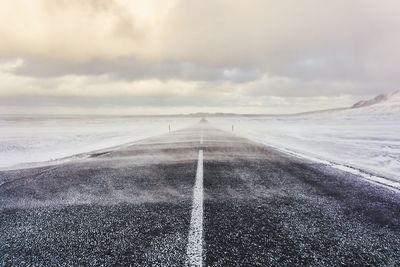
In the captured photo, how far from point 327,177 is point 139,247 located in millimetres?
5990

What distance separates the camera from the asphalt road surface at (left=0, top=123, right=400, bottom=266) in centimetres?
308

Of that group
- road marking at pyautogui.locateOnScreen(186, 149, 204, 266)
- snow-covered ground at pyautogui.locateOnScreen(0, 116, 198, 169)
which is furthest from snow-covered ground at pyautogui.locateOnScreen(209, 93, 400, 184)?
snow-covered ground at pyautogui.locateOnScreen(0, 116, 198, 169)

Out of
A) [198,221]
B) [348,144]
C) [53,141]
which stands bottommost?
[348,144]

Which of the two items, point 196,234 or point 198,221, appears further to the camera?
point 198,221

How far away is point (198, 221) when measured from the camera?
409cm

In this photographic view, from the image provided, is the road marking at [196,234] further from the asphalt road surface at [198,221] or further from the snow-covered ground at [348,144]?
the snow-covered ground at [348,144]

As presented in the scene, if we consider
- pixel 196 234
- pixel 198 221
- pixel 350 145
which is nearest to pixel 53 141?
pixel 350 145

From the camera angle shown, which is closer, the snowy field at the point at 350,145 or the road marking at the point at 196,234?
the road marking at the point at 196,234

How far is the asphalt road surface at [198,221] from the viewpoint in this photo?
308 centimetres

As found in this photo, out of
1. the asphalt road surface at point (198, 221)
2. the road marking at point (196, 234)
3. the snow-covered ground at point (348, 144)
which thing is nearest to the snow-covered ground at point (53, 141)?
the asphalt road surface at point (198, 221)

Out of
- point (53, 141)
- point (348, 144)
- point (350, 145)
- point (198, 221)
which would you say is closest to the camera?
point (198, 221)

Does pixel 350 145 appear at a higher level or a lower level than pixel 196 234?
lower

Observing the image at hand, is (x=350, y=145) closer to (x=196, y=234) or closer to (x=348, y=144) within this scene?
(x=348, y=144)

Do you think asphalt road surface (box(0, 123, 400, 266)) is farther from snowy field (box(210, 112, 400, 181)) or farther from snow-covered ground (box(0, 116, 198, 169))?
snow-covered ground (box(0, 116, 198, 169))
